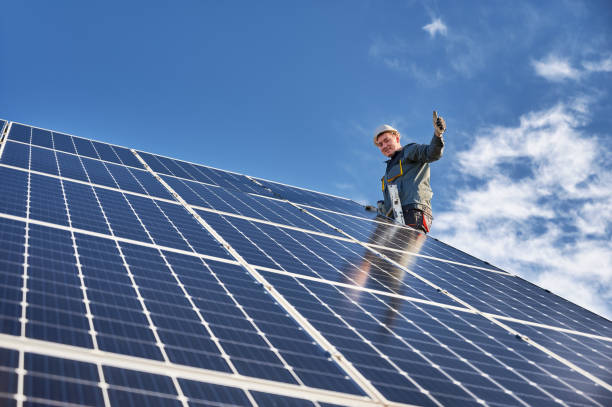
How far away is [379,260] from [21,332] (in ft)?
19.5

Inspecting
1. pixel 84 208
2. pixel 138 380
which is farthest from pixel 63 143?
pixel 138 380

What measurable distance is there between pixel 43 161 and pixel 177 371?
25.1ft

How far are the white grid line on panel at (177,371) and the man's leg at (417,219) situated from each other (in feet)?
34.7

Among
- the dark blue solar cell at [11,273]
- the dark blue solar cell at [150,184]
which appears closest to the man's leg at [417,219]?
the dark blue solar cell at [150,184]

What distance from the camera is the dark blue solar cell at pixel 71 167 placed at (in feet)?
30.5

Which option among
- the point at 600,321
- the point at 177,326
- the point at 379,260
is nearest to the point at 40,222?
the point at 177,326

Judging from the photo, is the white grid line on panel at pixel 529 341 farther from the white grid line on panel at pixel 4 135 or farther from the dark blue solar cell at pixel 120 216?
the white grid line on panel at pixel 4 135

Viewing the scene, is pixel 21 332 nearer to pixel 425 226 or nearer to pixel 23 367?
pixel 23 367

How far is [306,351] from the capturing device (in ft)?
14.9

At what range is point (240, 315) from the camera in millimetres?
4895

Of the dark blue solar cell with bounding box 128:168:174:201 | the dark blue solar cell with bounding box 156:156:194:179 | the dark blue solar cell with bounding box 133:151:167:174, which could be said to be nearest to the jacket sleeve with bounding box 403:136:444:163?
the dark blue solar cell with bounding box 156:156:194:179

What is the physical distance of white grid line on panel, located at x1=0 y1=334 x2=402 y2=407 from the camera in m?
3.34

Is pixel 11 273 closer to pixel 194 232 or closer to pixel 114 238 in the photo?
pixel 114 238

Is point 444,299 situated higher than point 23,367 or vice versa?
point 444,299
